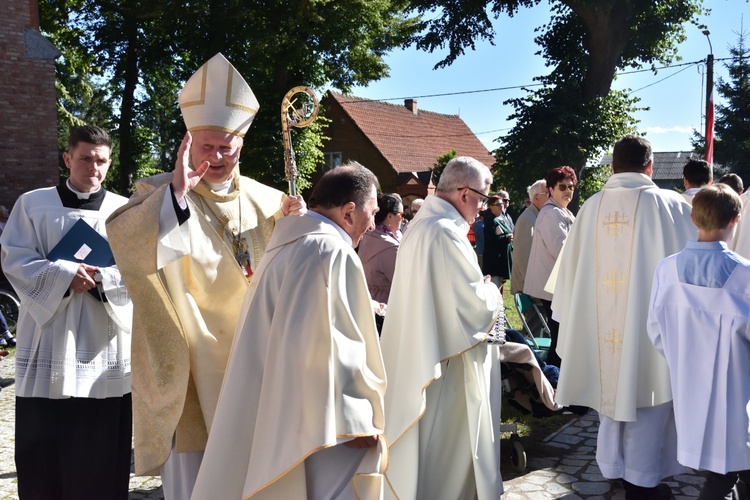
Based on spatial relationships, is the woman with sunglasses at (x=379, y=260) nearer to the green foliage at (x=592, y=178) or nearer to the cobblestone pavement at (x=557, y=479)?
the cobblestone pavement at (x=557, y=479)

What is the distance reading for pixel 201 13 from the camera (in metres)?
21.3

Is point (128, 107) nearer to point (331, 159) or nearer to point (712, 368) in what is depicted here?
point (331, 159)

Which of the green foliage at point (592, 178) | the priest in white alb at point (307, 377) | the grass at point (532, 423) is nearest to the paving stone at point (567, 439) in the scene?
the grass at point (532, 423)

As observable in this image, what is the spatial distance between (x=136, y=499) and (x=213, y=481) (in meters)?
2.12

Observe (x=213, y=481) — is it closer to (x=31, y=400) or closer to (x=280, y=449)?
(x=280, y=449)

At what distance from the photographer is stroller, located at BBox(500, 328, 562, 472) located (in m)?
4.75

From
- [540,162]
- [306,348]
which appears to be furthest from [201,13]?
[306,348]

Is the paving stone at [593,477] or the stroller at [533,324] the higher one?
the stroller at [533,324]

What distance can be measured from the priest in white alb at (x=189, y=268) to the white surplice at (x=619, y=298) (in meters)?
2.11

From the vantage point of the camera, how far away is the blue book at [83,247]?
12.3 ft

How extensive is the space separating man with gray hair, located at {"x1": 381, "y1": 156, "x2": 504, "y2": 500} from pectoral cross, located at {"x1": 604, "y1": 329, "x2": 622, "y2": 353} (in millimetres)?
816

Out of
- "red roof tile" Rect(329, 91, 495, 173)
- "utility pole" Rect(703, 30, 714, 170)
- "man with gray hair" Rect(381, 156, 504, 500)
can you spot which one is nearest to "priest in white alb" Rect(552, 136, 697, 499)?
"man with gray hair" Rect(381, 156, 504, 500)

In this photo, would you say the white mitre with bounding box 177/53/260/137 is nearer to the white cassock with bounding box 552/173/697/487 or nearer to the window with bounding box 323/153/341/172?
the white cassock with bounding box 552/173/697/487

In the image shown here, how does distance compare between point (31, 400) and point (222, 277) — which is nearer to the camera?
point (222, 277)
